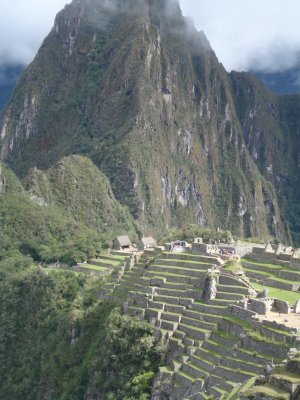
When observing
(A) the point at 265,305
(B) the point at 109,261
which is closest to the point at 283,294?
(A) the point at 265,305

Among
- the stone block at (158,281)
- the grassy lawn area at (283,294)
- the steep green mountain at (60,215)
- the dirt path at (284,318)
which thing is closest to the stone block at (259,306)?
the dirt path at (284,318)

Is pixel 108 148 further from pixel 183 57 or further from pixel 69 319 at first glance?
pixel 69 319

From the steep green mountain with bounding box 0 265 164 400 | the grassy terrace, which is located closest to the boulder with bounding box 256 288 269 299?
the steep green mountain with bounding box 0 265 164 400

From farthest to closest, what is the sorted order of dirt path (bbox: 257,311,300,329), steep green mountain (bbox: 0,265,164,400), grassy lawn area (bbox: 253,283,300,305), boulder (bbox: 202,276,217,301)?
grassy lawn area (bbox: 253,283,300,305) < boulder (bbox: 202,276,217,301) < steep green mountain (bbox: 0,265,164,400) < dirt path (bbox: 257,311,300,329)

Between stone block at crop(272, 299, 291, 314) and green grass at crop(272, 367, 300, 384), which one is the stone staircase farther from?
green grass at crop(272, 367, 300, 384)

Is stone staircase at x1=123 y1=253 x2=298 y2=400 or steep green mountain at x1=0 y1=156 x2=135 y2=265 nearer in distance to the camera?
stone staircase at x1=123 y1=253 x2=298 y2=400

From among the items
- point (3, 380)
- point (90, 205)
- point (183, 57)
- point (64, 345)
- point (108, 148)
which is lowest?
point (3, 380)

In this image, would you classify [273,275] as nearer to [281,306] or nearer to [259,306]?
[281,306]

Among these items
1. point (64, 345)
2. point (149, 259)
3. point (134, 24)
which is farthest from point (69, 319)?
point (134, 24)
